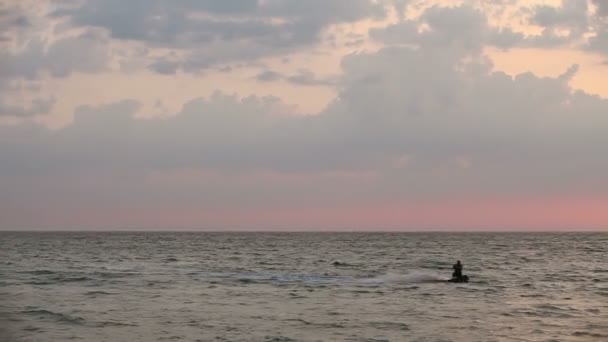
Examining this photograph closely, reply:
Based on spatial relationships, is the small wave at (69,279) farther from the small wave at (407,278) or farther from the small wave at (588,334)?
the small wave at (588,334)

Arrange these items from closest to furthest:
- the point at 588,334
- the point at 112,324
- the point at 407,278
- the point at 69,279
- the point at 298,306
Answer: the point at 588,334
the point at 112,324
the point at 298,306
the point at 69,279
the point at 407,278

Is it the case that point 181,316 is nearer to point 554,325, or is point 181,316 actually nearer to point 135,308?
point 135,308

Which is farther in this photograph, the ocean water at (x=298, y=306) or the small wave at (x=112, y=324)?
the small wave at (x=112, y=324)

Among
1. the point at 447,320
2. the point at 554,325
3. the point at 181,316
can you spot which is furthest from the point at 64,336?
the point at 554,325

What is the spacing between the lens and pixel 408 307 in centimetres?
3012

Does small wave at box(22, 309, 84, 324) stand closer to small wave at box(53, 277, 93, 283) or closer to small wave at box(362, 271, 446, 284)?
small wave at box(53, 277, 93, 283)

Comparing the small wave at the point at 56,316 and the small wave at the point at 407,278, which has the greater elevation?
the small wave at the point at 407,278

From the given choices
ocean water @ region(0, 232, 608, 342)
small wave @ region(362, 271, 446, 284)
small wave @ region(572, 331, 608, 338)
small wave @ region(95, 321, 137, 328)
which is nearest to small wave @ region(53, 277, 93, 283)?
ocean water @ region(0, 232, 608, 342)

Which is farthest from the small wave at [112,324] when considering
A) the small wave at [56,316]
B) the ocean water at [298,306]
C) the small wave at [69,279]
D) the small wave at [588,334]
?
the small wave at [69,279]

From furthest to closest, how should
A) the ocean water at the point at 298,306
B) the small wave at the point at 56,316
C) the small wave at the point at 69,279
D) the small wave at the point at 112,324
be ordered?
1. the small wave at the point at 69,279
2. the small wave at the point at 56,316
3. the small wave at the point at 112,324
4. the ocean water at the point at 298,306

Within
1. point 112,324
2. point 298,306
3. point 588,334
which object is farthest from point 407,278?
point 112,324

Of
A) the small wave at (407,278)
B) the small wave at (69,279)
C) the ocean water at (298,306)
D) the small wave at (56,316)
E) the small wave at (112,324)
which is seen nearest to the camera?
the ocean water at (298,306)

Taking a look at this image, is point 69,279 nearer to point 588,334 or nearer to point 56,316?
point 56,316

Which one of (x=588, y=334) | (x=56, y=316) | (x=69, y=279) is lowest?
(x=588, y=334)
